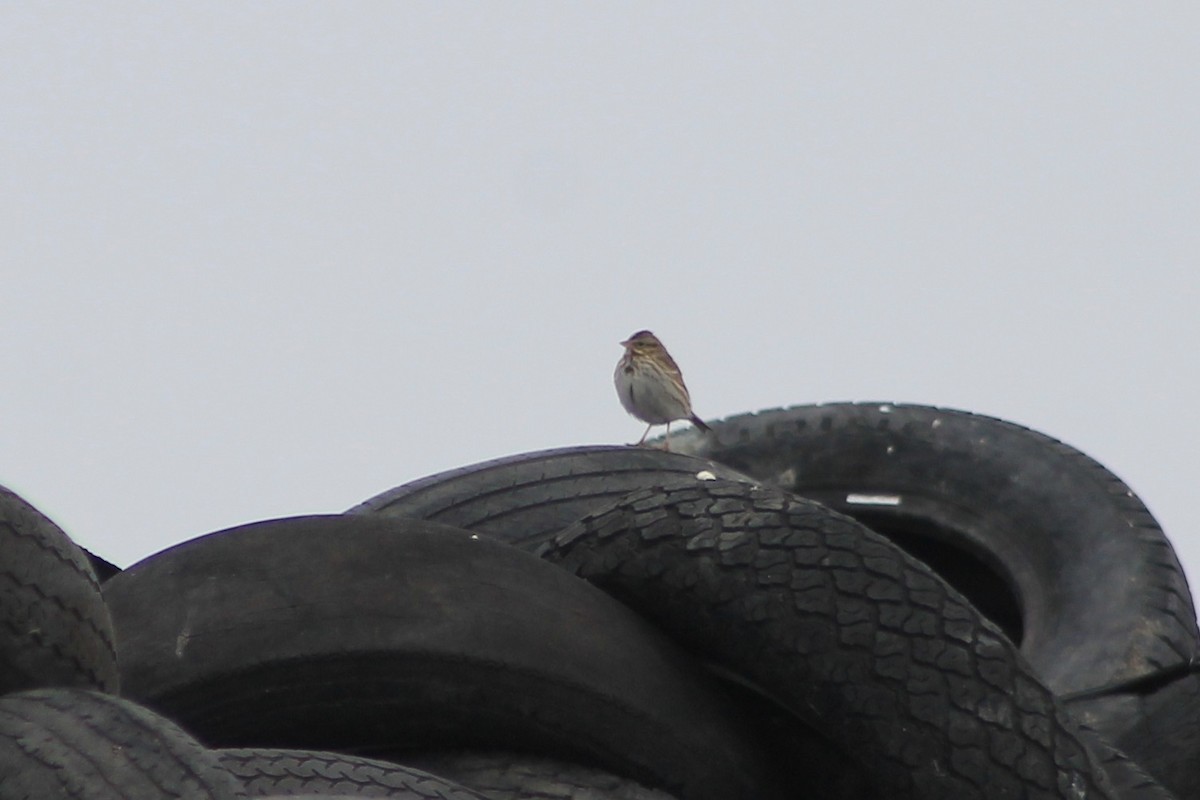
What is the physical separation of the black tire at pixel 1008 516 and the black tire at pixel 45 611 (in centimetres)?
282

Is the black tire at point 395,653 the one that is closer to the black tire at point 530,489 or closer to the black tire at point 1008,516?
the black tire at point 530,489

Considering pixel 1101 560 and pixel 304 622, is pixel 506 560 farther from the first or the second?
pixel 1101 560

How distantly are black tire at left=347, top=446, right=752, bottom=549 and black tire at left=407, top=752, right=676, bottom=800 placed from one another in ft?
3.87

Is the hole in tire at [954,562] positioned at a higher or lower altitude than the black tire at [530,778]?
higher

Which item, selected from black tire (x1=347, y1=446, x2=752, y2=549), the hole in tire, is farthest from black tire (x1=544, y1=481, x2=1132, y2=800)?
the hole in tire

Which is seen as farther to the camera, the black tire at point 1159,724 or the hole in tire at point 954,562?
the hole in tire at point 954,562

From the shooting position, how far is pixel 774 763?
388 cm

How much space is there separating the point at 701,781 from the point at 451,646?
51 cm

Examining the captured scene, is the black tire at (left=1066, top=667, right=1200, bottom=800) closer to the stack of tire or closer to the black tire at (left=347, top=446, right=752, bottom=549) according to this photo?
the stack of tire

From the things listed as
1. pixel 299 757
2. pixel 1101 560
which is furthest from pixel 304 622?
pixel 1101 560

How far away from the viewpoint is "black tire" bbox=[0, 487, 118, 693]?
9.00 feet

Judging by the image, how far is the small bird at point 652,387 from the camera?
11.2 m

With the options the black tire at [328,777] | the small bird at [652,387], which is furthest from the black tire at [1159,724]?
the small bird at [652,387]

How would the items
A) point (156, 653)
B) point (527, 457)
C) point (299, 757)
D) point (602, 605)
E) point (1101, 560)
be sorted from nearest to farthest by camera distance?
1. point (299, 757)
2. point (156, 653)
3. point (602, 605)
4. point (527, 457)
5. point (1101, 560)
